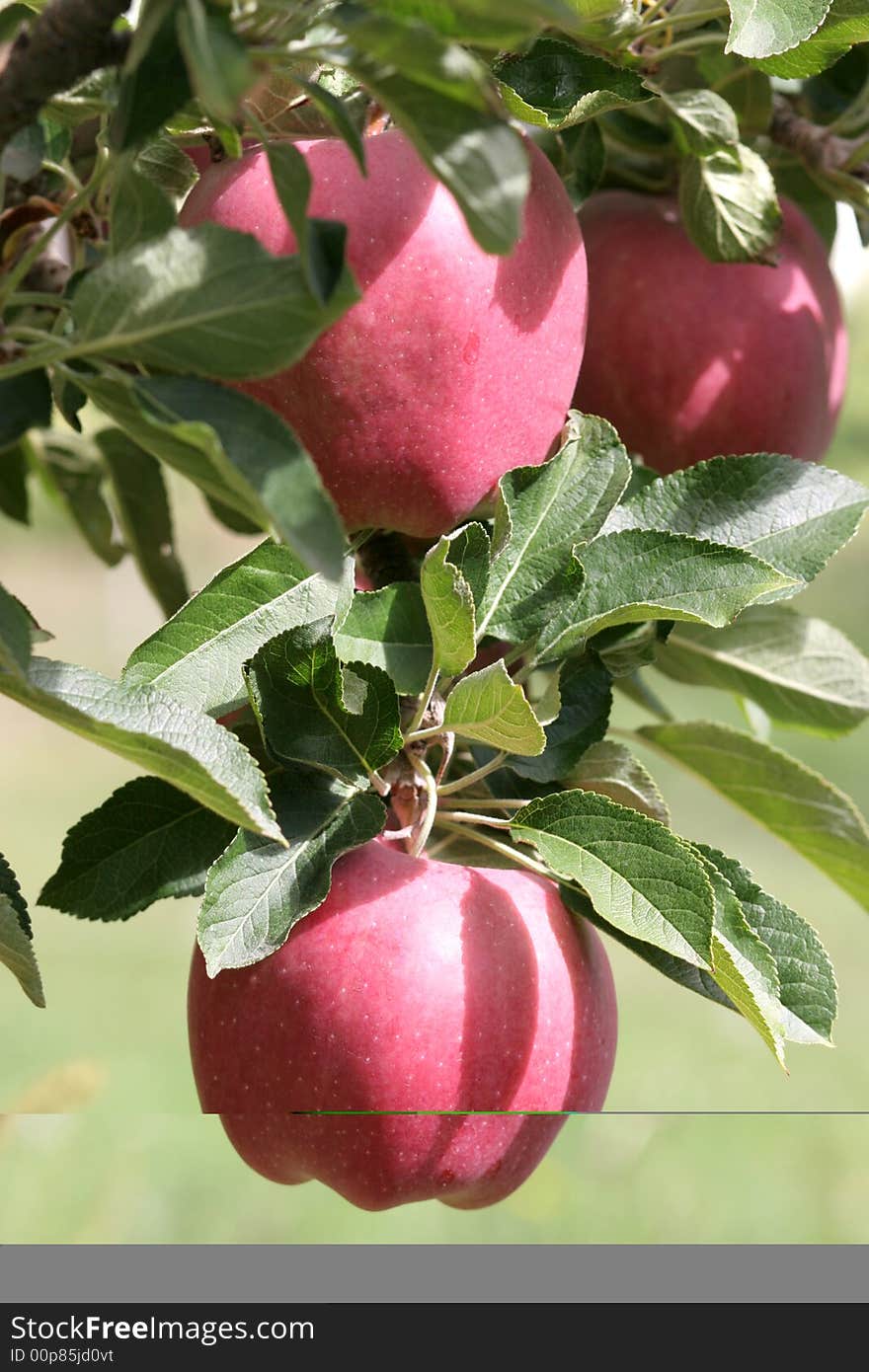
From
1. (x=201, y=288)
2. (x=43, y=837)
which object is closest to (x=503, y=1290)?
(x=201, y=288)

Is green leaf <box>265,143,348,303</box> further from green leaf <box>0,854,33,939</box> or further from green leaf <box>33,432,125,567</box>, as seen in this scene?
green leaf <box>33,432,125,567</box>

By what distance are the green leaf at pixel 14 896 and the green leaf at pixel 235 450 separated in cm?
16

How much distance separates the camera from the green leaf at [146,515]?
2.41 feet

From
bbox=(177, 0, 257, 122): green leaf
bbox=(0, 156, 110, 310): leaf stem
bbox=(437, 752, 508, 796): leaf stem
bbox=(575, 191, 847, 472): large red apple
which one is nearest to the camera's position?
bbox=(177, 0, 257, 122): green leaf

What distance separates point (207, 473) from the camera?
30 cm

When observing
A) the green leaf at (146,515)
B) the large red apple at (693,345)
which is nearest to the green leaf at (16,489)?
the green leaf at (146,515)

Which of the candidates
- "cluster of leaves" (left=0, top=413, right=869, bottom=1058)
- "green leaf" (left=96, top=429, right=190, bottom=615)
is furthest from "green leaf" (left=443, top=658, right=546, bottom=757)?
"green leaf" (left=96, top=429, right=190, bottom=615)

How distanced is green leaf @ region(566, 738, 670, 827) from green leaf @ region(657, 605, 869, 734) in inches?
5.5

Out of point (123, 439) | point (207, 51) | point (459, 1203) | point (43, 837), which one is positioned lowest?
point (43, 837)

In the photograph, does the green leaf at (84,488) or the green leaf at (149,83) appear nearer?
the green leaf at (149,83)

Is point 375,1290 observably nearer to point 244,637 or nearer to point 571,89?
point 244,637

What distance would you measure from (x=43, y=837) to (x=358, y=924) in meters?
3.42

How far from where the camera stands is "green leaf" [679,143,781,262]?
52 cm

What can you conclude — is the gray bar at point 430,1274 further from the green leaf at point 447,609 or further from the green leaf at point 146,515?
the green leaf at point 146,515
